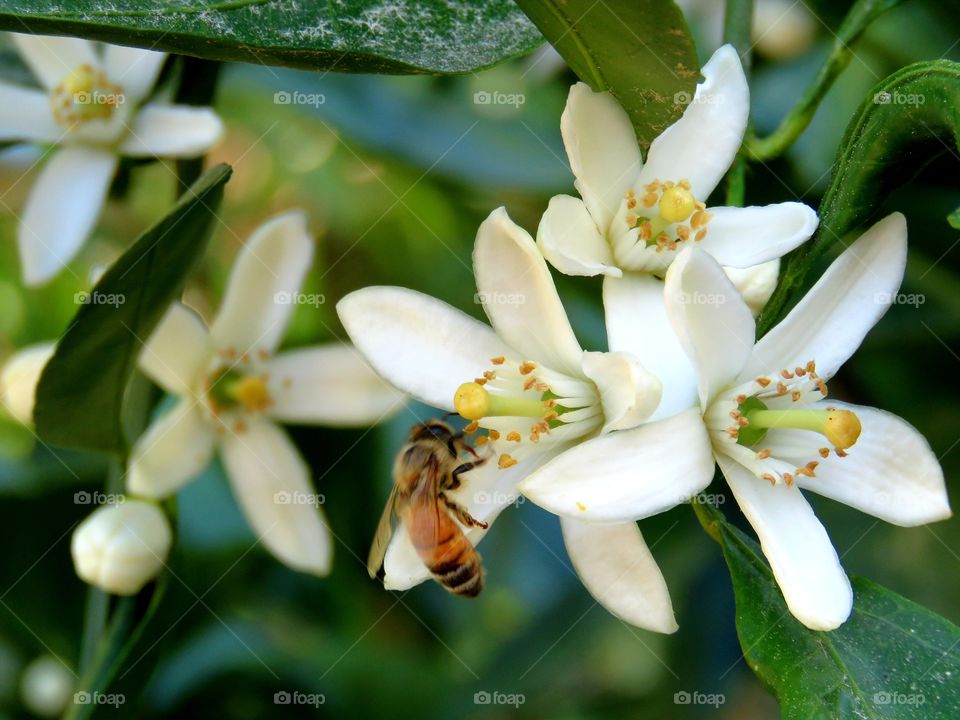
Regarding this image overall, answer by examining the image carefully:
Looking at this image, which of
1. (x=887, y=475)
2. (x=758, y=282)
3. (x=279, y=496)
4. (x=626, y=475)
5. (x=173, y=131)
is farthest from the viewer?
(x=279, y=496)

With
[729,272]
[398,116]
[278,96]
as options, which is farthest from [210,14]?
[398,116]

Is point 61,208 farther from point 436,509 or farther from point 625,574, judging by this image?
point 625,574

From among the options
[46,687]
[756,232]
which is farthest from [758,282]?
[46,687]

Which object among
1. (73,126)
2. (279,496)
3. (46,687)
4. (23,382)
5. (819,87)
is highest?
(819,87)

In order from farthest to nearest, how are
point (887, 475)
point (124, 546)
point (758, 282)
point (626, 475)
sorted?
point (124, 546), point (758, 282), point (887, 475), point (626, 475)

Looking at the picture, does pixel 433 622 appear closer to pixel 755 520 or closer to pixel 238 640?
pixel 238 640

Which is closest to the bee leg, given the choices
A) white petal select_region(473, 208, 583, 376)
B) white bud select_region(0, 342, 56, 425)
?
white petal select_region(473, 208, 583, 376)
